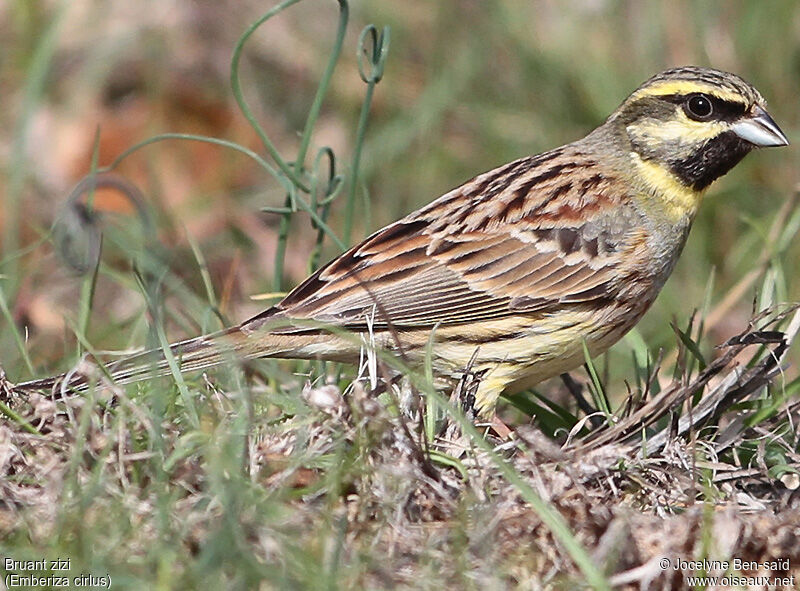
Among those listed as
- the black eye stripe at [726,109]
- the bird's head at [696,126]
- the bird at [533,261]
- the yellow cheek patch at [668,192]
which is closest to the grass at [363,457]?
the bird at [533,261]

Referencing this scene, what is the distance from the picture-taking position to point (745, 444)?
3.91m

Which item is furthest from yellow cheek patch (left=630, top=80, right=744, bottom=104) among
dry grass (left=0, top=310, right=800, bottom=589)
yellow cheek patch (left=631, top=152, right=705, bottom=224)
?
dry grass (left=0, top=310, right=800, bottom=589)

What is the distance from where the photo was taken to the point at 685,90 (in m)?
4.66

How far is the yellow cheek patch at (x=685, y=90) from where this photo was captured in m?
4.57

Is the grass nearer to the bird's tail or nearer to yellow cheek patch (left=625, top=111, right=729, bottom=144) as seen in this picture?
the bird's tail

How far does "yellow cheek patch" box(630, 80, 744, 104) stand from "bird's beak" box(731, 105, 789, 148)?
0.08 m

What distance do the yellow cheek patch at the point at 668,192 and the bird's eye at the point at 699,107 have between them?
230 millimetres

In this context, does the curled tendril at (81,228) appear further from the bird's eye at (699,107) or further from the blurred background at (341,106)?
the bird's eye at (699,107)

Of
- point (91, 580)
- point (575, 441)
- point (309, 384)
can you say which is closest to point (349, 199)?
point (309, 384)

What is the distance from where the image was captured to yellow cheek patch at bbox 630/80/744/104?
180 inches

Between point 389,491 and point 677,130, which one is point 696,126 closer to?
point 677,130

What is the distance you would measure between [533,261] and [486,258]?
0.56ft

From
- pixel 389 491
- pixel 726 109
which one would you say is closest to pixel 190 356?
pixel 389 491

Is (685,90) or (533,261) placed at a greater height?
(685,90)
